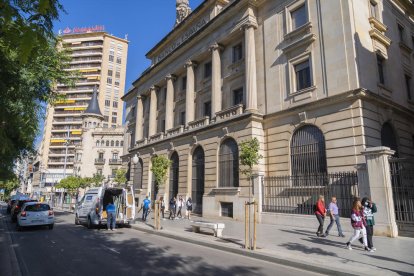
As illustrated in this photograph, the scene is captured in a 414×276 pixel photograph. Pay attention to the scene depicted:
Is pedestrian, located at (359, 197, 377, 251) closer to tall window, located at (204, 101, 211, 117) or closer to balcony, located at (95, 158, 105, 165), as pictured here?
tall window, located at (204, 101, 211, 117)

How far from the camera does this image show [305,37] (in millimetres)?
18844

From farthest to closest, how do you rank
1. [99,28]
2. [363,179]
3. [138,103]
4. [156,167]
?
[99,28], [138,103], [156,167], [363,179]

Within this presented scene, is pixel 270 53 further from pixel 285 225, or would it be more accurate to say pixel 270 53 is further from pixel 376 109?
pixel 285 225

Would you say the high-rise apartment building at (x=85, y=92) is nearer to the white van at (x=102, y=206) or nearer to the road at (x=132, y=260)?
the white van at (x=102, y=206)

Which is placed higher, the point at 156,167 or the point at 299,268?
the point at 156,167

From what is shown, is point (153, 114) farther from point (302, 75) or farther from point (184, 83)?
point (302, 75)

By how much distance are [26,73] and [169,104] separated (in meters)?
21.0

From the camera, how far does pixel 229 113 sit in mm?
22859

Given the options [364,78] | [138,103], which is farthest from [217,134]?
[138,103]

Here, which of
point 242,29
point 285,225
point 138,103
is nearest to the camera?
point 285,225

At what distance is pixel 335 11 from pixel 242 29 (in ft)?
23.8

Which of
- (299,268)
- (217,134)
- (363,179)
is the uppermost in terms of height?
(217,134)

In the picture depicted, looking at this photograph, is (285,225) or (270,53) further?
(270,53)

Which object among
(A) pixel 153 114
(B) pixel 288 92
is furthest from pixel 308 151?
(A) pixel 153 114
